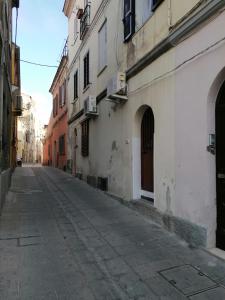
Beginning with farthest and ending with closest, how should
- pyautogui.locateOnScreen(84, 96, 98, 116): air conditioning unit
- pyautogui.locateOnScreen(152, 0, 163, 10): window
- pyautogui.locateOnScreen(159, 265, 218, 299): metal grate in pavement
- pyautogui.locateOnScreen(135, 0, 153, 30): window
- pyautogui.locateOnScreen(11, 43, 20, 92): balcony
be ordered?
1. pyautogui.locateOnScreen(11, 43, 20, 92): balcony
2. pyautogui.locateOnScreen(84, 96, 98, 116): air conditioning unit
3. pyautogui.locateOnScreen(135, 0, 153, 30): window
4. pyautogui.locateOnScreen(152, 0, 163, 10): window
5. pyautogui.locateOnScreen(159, 265, 218, 299): metal grate in pavement

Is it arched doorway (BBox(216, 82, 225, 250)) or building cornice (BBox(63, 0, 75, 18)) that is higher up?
building cornice (BBox(63, 0, 75, 18))

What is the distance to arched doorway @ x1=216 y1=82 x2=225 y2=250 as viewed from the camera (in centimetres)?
441

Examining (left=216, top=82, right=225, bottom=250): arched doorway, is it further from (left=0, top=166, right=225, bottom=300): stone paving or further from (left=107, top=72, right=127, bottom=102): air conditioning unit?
(left=107, top=72, right=127, bottom=102): air conditioning unit

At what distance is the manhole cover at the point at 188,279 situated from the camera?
11.4 ft

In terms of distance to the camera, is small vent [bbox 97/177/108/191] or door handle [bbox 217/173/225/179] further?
small vent [bbox 97/177/108/191]

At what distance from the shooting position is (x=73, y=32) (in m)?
16.5

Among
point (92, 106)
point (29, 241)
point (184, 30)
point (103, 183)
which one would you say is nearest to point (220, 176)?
point (184, 30)

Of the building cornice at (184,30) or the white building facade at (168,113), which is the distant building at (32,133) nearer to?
the white building facade at (168,113)

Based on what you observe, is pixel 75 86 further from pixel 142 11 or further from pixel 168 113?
pixel 168 113

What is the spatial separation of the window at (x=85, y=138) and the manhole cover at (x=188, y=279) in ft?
29.8

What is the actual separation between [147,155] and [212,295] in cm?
414

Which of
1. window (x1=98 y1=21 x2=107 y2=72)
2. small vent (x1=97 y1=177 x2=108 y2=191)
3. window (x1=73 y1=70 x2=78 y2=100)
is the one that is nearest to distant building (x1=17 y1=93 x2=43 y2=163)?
window (x1=73 y1=70 x2=78 y2=100)

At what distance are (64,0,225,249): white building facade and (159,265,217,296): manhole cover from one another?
29.2 inches

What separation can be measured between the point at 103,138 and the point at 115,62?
8.16 feet
